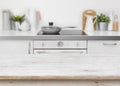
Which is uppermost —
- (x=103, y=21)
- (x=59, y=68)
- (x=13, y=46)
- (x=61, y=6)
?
(x=61, y=6)

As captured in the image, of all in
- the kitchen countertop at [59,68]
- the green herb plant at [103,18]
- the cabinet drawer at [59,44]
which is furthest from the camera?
the green herb plant at [103,18]

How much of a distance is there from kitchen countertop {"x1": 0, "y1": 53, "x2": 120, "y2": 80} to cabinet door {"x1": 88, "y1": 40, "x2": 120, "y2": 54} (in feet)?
3.99

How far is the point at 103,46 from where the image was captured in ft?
8.84

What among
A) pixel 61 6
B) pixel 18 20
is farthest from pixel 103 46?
pixel 18 20

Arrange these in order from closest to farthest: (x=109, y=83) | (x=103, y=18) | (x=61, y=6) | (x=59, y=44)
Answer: (x=109, y=83), (x=59, y=44), (x=103, y=18), (x=61, y=6)

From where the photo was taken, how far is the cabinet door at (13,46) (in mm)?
2664

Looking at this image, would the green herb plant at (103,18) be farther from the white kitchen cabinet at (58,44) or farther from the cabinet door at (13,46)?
the cabinet door at (13,46)

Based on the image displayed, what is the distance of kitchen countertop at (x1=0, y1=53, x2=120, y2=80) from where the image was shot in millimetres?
1063

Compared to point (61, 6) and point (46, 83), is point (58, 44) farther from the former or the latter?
point (46, 83)

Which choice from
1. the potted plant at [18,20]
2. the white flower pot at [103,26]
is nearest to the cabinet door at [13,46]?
the potted plant at [18,20]

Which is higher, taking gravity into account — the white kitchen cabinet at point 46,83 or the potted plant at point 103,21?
the potted plant at point 103,21

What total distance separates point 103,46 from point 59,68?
62.4 inches

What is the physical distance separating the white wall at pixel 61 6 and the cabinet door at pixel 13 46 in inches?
31.2

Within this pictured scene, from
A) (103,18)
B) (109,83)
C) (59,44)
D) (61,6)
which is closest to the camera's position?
(109,83)
